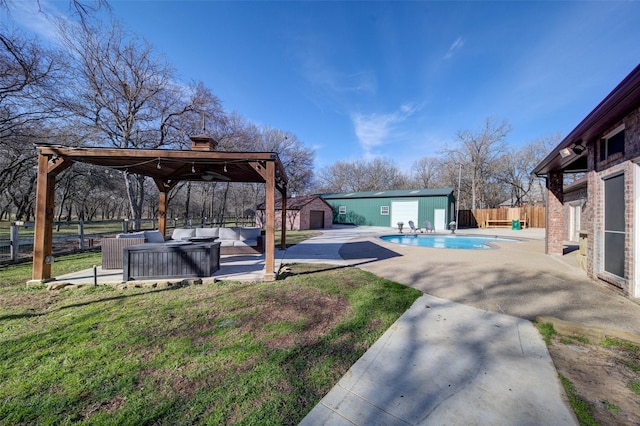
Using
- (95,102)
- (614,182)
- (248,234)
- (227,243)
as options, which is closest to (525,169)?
(614,182)

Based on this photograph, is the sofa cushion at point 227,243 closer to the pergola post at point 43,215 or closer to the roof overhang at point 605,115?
the pergola post at point 43,215

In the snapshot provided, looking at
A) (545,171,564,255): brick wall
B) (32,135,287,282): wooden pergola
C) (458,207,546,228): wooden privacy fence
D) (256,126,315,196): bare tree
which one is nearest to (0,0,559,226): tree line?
(256,126,315,196): bare tree

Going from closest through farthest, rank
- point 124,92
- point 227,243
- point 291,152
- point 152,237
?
point 152,237 → point 227,243 → point 124,92 → point 291,152

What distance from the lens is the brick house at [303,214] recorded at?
1998cm

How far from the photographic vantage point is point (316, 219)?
21.0 meters

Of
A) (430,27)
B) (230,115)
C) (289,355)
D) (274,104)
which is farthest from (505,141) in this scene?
(289,355)

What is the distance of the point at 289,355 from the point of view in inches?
93.8

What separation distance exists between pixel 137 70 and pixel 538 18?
15.8 metres

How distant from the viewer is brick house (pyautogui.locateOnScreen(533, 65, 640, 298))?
3750mm

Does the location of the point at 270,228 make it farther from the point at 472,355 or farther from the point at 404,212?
the point at 404,212

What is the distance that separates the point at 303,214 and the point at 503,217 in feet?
56.7

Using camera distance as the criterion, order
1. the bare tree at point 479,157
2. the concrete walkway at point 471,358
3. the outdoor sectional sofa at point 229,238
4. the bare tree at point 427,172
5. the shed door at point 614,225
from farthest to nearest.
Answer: the bare tree at point 427,172 < the bare tree at point 479,157 < the outdoor sectional sofa at point 229,238 < the shed door at point 614,225 < the concrete walkway at point 471,358

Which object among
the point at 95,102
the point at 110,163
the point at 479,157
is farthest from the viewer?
the point at 479,157

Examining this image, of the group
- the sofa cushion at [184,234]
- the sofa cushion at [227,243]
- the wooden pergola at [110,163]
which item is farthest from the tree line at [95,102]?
the sofa cushion at [227,243]
